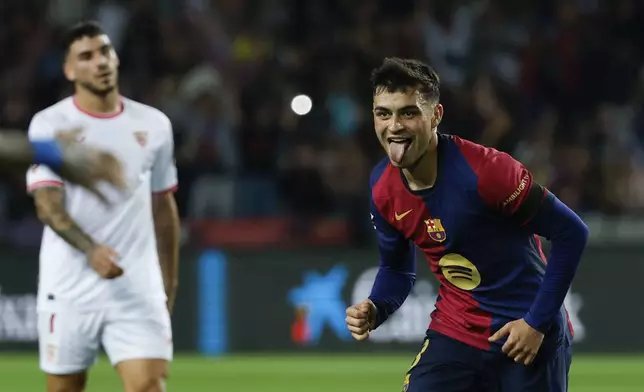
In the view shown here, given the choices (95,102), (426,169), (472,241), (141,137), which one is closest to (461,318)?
(472,241)

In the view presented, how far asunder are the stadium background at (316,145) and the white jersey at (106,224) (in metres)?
4.75

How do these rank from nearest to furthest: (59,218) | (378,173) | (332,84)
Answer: (378,173) → (59,218) → (332,84)

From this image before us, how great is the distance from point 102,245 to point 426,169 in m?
1.72

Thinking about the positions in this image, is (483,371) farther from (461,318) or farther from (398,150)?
(398,150)

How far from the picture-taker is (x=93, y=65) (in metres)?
6.66

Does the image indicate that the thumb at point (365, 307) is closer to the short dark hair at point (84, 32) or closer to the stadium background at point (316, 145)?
the short dark hair at point (84, 32)

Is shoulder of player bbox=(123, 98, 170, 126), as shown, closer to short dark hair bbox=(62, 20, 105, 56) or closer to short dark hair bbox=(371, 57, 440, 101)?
short dark hair bbox=(62, 20, 105, 56)

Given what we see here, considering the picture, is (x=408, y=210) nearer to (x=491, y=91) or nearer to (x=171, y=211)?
(x=171, y=211)

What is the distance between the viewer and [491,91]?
13.6 m

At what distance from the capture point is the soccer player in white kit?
21.3 ft

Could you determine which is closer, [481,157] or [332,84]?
[481,157]

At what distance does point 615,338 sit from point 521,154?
6.38 feet

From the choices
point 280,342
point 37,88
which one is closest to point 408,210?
point 280,342

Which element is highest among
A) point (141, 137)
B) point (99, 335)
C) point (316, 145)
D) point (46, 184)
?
point (141, 137)
